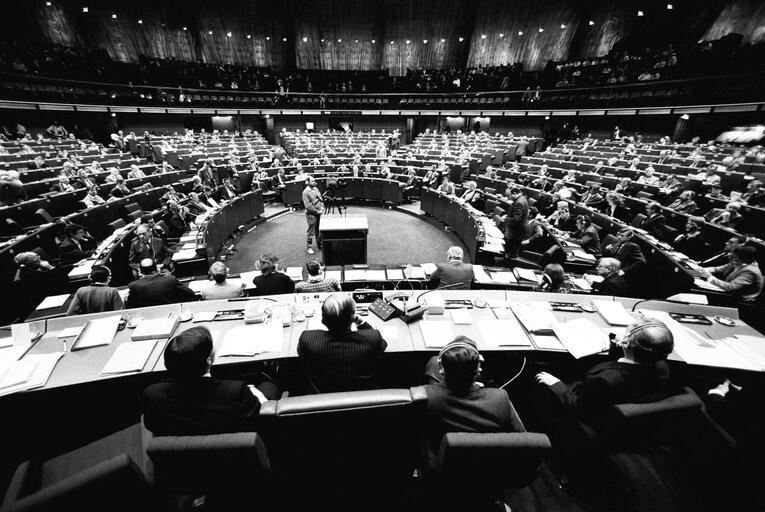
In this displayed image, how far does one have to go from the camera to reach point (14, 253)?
4.67m

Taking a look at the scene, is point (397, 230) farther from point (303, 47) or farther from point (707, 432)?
point (303, 47)

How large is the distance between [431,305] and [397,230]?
628cm

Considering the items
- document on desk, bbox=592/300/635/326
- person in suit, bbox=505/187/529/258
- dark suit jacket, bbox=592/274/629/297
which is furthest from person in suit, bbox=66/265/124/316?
person in suit, bbox=505/187/529/258

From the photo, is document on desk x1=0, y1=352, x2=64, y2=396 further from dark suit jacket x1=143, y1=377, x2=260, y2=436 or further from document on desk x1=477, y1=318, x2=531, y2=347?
document on desk x1=477, y1=318, x2=531, y2=347

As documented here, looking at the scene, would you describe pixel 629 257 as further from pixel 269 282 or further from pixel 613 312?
pixel 269 282

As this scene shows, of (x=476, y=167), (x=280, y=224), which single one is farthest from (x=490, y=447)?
(x=476, y=167)

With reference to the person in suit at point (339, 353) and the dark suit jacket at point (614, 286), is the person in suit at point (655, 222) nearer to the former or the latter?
the dark suit jacket at point (614, 286)

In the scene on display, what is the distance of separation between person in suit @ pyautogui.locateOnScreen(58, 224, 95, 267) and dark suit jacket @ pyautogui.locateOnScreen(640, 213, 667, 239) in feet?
31.1

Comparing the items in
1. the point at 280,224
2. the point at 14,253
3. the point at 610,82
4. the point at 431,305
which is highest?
the point at 610,82

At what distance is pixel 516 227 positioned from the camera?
5.90 m

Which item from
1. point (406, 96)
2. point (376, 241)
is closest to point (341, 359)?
point (376, 241)

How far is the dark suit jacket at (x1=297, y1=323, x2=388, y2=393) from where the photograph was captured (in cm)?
208

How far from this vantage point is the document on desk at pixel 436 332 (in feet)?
8.59

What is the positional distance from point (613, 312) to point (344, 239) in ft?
14.2
